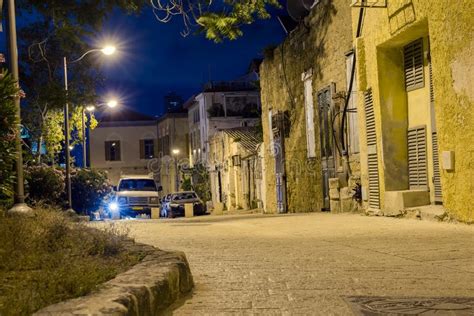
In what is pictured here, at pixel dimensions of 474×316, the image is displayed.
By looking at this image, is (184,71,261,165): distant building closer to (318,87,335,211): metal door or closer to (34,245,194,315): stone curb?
(318,87,335,211): metal door

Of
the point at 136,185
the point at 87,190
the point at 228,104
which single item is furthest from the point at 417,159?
the point at 228,104

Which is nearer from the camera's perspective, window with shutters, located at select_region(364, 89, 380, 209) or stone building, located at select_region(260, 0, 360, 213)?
window with shutters, located at select_region(364, 89, 380, 209)

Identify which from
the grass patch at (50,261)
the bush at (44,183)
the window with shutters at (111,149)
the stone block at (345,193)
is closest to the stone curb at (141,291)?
the grass patch at (50,261)

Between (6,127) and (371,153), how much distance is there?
10716 millimetres

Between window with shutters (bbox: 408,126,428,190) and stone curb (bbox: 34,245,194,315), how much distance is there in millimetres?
9422

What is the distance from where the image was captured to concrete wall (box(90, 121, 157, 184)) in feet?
236

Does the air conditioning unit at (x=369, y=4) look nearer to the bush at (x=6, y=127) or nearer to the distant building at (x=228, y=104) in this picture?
the bush at (x=6, y=127)

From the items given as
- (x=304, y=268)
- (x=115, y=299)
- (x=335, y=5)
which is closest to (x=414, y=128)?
(x=335, y=5)

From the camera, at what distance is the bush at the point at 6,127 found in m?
6.64

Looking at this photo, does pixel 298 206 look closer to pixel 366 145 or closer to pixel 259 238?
pixel 366 145

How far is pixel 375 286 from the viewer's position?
6.34m

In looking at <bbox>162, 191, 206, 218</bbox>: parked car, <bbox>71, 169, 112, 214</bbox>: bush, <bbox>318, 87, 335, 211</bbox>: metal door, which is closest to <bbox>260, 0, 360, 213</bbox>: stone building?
<bbox>318, 87, 335, 211</bbox>: metal door

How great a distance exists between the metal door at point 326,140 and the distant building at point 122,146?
173ft

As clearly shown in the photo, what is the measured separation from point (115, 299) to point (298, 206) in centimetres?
2024
